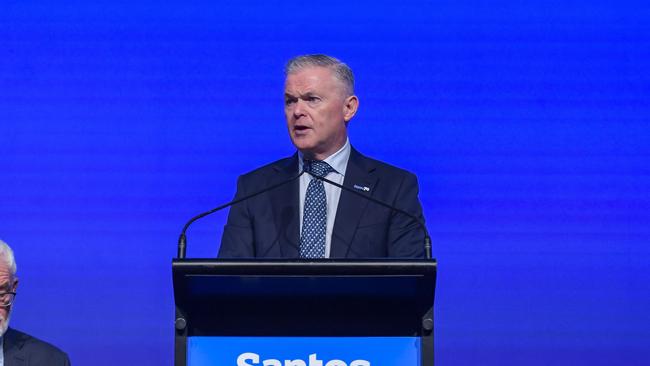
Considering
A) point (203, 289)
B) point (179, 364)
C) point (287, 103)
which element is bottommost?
point (179, 364)

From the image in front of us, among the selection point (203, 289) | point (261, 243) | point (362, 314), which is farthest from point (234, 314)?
point (261, 243)

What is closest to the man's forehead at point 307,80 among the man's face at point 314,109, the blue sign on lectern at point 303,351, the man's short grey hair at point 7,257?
the man's face at point 314,109

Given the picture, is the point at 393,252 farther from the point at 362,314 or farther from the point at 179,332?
the point at 179,332

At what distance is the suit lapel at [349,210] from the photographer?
2.01 metres

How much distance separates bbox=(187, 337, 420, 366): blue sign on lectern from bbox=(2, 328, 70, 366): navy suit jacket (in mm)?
795

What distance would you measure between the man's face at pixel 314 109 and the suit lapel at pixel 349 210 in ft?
0.27

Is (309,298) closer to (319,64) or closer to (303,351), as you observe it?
(303,351)

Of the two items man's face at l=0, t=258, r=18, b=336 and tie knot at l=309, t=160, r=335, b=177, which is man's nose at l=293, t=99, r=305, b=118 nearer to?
tie knot at l=309, t=160, r=335, b=177

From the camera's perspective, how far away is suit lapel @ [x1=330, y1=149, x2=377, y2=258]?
2012mm

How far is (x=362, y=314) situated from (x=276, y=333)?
135mm

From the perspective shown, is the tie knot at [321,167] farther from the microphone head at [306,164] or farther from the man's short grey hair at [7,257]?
the man's short grey hair at [7,257]

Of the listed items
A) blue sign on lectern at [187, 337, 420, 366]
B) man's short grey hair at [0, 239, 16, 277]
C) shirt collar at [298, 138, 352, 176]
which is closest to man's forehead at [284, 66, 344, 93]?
shirt collar at [298, 138, 352, 176]

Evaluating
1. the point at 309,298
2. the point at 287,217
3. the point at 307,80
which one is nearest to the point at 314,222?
the point at 287,217

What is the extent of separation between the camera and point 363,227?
2012 millimetres
